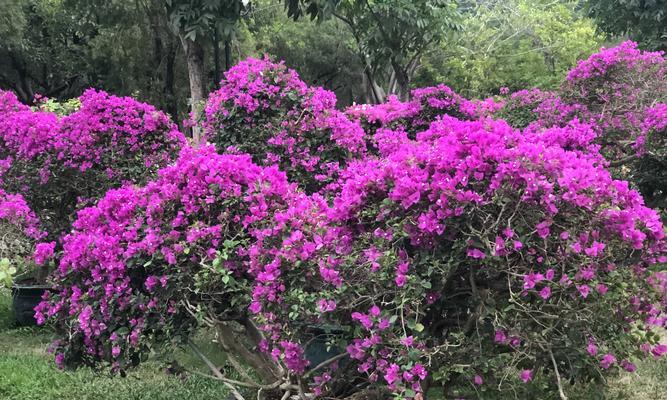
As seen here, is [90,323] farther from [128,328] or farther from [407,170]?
[407,170]

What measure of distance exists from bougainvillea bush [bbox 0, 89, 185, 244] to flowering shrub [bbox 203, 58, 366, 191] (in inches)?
20.5

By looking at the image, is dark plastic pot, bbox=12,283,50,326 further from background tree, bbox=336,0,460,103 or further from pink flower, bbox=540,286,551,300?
background tree, bbox=336,0,460,103

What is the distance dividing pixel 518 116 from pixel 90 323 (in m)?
5.72

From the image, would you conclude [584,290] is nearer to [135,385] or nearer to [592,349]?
[592,349]

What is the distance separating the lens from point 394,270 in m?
2.10

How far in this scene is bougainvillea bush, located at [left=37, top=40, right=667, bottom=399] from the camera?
6.57 ft

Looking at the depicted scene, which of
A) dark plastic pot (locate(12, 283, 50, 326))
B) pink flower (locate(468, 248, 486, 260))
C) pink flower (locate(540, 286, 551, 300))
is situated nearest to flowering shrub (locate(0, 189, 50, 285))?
dark plastic pot (locate(12, 283, 50, 326))

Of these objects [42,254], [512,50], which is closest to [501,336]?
[42,254]

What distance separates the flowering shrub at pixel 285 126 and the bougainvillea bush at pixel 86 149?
1.71ft

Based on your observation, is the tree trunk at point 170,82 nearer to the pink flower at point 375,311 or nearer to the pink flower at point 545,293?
the pink flower at point 375,311

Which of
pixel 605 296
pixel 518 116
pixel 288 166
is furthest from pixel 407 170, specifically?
pixel 518 116

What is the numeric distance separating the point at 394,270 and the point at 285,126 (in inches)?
97.5

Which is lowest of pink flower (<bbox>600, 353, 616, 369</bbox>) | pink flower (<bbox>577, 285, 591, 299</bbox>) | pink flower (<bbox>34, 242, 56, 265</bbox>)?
pink flower (<bbox>600, 353, 616, 369</bbox>)

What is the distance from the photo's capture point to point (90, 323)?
2727mm
